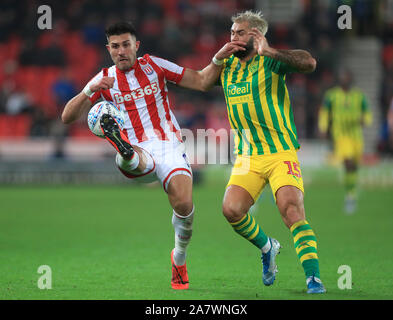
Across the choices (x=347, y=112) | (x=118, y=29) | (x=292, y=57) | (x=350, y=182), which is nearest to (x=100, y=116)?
(x=118, y=29)

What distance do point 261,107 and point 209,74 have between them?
564 mm

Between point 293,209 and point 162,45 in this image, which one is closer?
point 293,209

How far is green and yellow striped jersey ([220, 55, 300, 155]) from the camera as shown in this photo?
5.74 meters

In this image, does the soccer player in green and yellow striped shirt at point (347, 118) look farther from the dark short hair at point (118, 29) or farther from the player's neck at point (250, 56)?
the dark short hair at point (118, 29)

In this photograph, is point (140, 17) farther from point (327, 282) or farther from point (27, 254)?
point (327, 282)

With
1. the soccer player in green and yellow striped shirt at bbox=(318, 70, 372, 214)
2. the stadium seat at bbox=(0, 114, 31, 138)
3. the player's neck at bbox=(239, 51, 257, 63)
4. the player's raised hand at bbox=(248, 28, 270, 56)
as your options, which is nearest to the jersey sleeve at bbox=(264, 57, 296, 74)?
the player's neck at bbox=(239, 51, 257, 63)

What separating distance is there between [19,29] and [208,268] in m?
17.6

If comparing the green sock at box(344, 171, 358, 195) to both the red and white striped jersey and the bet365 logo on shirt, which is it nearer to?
the red and white striped jersey

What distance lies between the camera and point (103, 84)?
573 cm

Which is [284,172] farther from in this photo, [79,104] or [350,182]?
[350,182]

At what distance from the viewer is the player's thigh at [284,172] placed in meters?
5.50

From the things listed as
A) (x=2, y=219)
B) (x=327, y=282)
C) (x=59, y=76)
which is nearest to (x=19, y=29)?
(x=59, y=76)

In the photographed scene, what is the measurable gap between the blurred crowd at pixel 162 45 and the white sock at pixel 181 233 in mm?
12971

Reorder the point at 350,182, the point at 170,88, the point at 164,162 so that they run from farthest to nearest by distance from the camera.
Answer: the point at 170,88
the point at 350,182
the point at 164,162
